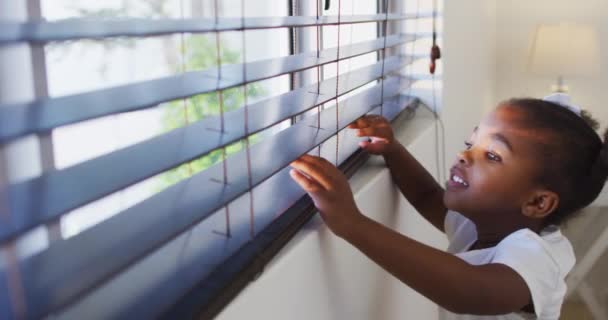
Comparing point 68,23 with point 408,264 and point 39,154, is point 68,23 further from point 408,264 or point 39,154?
point 408,264

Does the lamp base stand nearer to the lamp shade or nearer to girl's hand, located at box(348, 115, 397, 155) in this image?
the lamp shade

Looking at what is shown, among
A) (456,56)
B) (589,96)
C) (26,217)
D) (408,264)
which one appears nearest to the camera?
(26,217)

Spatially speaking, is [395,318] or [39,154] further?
[395,318]

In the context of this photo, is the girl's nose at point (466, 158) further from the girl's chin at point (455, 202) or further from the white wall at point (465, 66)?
the white wall at point (465, 66)

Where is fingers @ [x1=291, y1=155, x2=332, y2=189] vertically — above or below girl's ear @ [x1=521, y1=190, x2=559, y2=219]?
above

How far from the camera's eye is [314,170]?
2.28ft

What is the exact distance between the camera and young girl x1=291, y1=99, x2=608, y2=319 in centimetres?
71

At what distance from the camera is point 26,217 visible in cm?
34

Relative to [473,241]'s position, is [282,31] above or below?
above

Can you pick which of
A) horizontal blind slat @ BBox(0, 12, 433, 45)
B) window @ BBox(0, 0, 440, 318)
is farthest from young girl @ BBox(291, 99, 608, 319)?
horizontal blind slat @ BBox(0, 12, 433, 45)

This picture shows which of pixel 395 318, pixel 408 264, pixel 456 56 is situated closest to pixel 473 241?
pixel 395 318

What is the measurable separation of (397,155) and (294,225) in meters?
0.39

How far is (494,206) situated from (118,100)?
66 cm

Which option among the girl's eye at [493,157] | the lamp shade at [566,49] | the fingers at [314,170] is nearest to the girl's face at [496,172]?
the girl's eye at [493,157]
